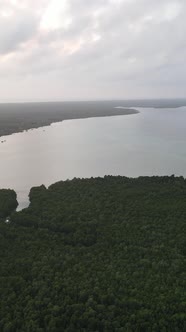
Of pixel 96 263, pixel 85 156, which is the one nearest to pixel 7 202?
pixel 96 263

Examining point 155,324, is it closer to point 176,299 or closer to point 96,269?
point 176,299

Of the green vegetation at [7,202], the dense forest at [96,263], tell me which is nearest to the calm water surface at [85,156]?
the green vegetation at [7,202]

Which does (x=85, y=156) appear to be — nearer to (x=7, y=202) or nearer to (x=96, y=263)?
(x=7, y=202)

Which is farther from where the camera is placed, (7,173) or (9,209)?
(7,173)

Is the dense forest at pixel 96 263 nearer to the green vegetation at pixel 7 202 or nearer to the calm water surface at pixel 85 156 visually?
the green vegetation at pixel 7 202

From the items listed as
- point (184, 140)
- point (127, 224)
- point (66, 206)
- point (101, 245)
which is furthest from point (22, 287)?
point (184, 140)

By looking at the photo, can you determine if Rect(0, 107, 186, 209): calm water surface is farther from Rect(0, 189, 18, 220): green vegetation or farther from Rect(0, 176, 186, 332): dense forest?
Rect(0, 176, 186, 332): dense forest
